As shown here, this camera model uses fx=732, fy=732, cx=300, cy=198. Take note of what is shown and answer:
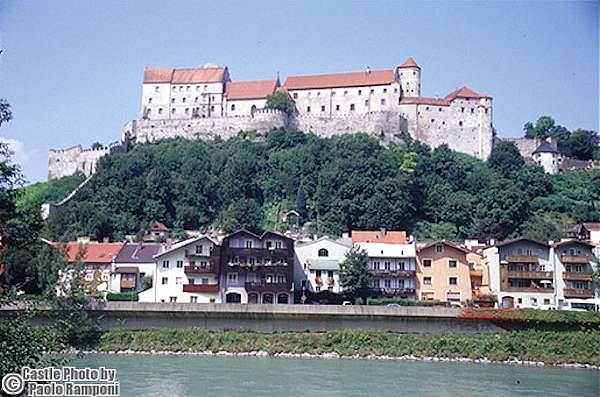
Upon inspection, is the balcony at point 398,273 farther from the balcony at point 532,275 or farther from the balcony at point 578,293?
the balcony at point 578,293

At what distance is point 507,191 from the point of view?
61469 mm

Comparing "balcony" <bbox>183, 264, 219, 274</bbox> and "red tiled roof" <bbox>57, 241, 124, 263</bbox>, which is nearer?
"balcony" <bbox>183, 264, 219, 274</bbox>

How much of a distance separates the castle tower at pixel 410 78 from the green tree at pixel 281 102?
13671mm

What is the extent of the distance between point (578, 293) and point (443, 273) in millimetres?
7268

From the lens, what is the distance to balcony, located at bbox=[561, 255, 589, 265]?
40250 millimetres

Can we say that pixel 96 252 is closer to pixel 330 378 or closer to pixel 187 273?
pixel 187 273

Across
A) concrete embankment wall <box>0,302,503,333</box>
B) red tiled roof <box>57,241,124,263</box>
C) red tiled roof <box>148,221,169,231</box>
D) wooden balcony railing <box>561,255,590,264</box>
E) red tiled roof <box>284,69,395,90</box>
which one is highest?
red tiled roof <box>284,69,395,90</box>

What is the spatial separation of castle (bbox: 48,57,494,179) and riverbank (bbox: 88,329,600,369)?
5136cm

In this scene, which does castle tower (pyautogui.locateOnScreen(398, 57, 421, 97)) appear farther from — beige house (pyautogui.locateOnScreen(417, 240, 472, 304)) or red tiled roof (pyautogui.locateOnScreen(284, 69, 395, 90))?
beige house (pyautogui.locateOnScreen(417, 240, 472, 304))

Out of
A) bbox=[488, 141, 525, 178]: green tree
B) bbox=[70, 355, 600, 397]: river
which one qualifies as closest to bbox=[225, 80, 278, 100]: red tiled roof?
bbox=[488, 141, 525, 178]: green tree

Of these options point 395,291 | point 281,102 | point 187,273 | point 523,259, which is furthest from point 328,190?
point 187,273

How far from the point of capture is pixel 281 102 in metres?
85.8

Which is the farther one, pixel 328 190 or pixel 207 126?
pixel 207 126

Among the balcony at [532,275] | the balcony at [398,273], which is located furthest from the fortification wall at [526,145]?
the balcony at [398,273]
